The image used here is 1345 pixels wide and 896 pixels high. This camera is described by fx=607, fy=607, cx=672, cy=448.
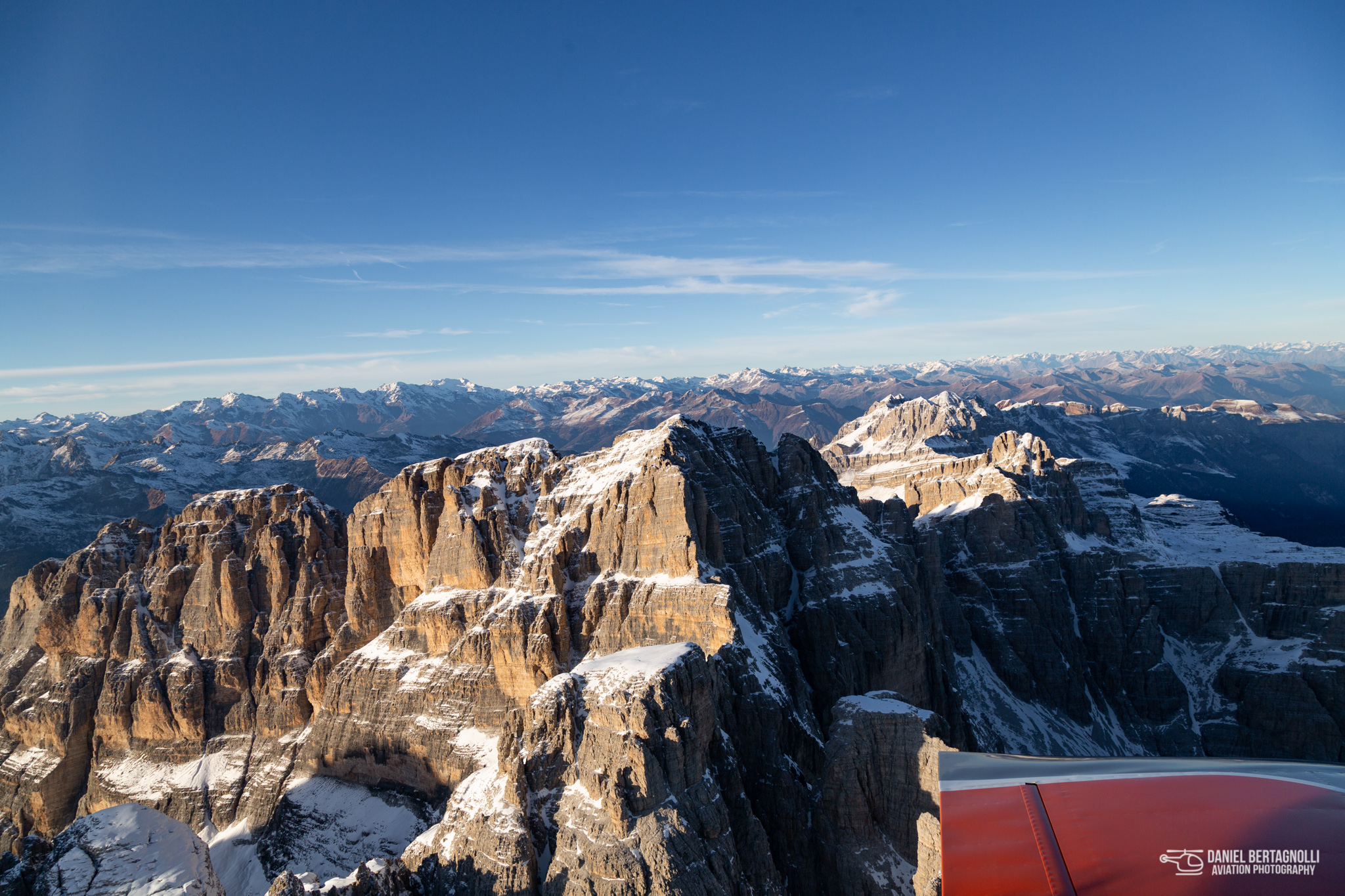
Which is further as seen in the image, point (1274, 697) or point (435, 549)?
point (1274, 697)

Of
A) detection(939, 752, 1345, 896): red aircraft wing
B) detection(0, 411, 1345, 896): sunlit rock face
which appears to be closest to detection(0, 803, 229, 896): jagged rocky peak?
detection(0, 411, 1345, 896): sunlit rock face

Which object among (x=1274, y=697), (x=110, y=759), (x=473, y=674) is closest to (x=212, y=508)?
(x=110, y=759)

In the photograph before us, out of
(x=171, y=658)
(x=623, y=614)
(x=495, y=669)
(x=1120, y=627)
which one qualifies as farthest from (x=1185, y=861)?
(x=1120, y=627)

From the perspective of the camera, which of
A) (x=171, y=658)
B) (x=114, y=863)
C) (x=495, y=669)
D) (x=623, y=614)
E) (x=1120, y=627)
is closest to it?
(x=114, y=863)

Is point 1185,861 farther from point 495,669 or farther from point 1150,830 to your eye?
point 495,669

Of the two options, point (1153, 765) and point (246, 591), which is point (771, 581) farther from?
point (246, 591)

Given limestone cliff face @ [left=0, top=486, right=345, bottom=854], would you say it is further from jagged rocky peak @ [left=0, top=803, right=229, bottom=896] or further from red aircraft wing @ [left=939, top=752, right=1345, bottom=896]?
red aircraft wing @ [left=939, top=752, right=1345, bottom=896]

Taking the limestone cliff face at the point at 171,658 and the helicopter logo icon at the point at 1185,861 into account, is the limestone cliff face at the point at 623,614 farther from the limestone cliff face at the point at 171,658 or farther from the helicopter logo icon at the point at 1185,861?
the helicopter logo icon at the point at 1185,861

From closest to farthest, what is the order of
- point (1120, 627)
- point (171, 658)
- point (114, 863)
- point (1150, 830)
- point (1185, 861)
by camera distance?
1. point (1185, 861)
2. point (1150, 830)
3. point (114, 863)
4. point (171, 658)
5. point (1120, 627)
